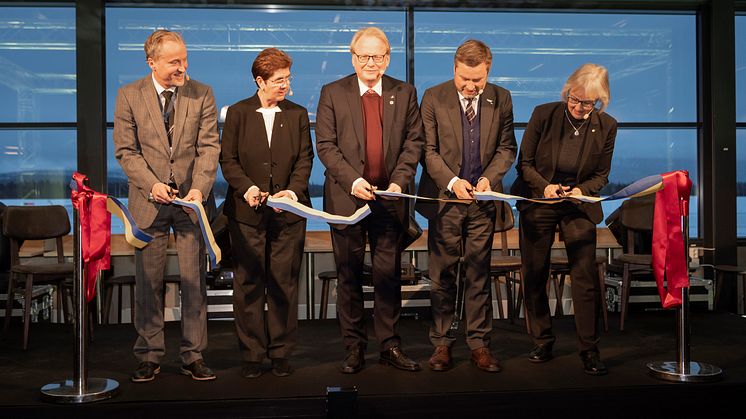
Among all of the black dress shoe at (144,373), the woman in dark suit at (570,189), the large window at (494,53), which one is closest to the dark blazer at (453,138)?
the woman in dark suit at (570,189)

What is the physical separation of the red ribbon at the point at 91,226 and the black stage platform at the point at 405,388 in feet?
1.85

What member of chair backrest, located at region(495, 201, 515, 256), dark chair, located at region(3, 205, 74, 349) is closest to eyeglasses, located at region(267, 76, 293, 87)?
chair backrest, located at region(495, 201, 515, 256)

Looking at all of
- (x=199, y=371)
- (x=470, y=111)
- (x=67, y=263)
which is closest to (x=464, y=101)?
(x=470, y=111)

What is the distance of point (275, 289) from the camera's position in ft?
12.7

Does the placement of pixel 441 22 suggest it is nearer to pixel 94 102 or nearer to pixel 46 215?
pixel 94 102

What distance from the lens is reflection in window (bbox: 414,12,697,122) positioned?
26.2 ft

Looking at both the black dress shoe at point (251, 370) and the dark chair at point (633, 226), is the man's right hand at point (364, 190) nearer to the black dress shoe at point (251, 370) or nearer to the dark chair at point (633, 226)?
the black dress shoe at point (251, 370)

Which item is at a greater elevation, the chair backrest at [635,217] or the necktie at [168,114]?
the necktie at [168,114]

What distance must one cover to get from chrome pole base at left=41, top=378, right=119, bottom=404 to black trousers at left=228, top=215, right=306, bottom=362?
25.9 inches

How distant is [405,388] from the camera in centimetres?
353

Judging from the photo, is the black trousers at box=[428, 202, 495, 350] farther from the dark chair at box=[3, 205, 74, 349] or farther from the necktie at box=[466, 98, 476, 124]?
the dark chair at box=[3, 205, 74, 349]

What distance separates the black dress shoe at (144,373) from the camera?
369cm

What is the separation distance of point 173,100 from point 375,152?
3.39ft

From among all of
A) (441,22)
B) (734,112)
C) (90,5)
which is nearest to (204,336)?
(90,5)
